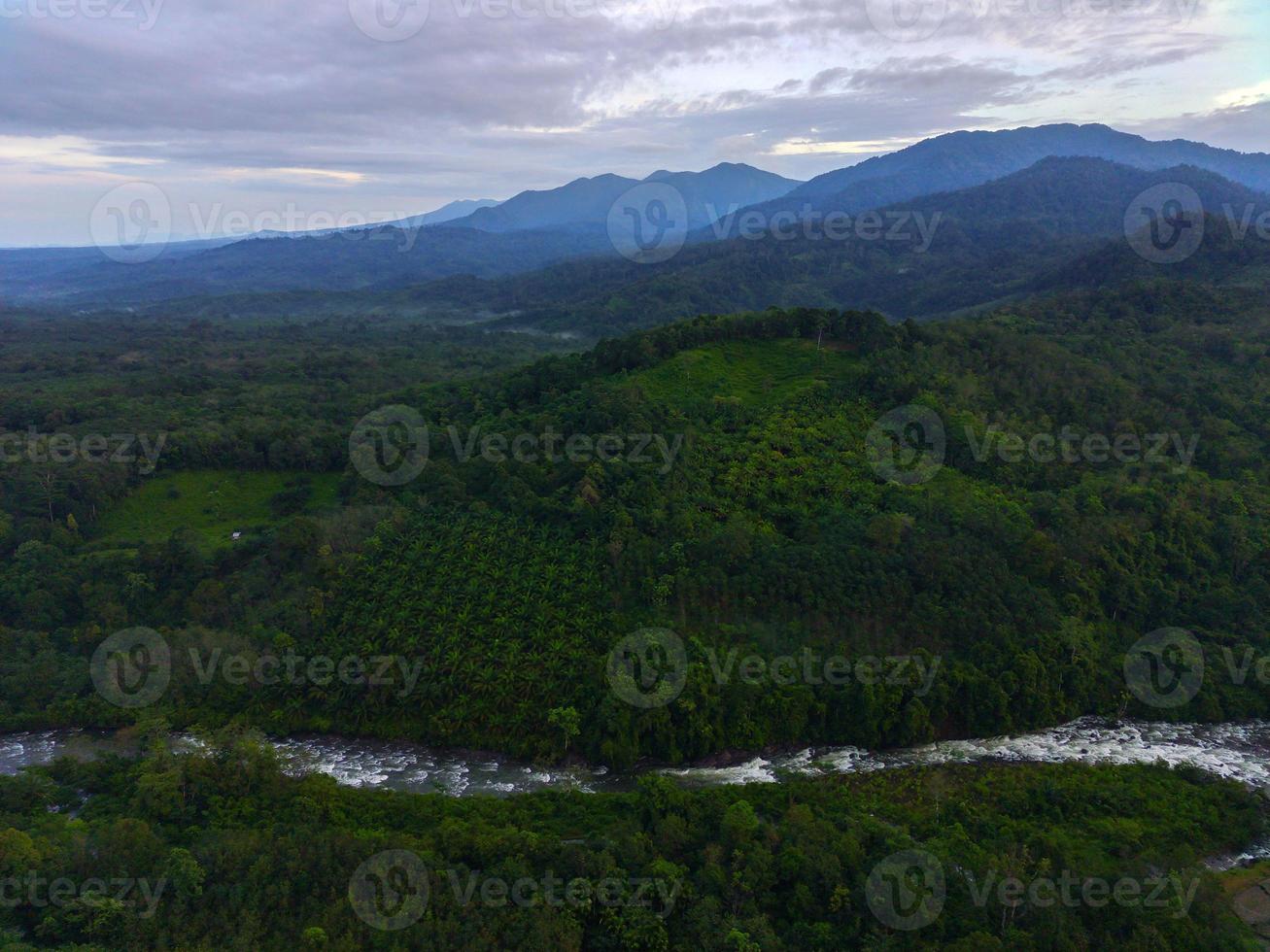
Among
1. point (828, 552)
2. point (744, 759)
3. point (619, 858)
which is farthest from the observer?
point (828, 552)

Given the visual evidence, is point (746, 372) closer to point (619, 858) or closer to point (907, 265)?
point (619, 858)

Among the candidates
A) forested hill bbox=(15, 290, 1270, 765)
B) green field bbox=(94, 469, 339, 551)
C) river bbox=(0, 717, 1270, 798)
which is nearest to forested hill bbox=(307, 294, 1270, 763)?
forested hill bbox=(15, 290, 1270, 765)

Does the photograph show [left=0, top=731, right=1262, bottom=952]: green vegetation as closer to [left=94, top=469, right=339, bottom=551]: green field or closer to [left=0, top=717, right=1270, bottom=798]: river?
[left=0, top=717, right=1270, bottom=798]: river

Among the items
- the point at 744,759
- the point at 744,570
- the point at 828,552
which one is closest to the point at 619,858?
the point at 744,759

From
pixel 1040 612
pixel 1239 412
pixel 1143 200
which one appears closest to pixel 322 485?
pixel 1040 612

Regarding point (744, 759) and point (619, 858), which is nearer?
point (619, 858)

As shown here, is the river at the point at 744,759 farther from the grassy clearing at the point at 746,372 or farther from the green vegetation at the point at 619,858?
the grassy clearing at the point at 746,372

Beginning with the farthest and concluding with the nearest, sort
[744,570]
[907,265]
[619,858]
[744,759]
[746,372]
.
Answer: [907,265], [746,372], [744,570], [744,759], [619,858]
